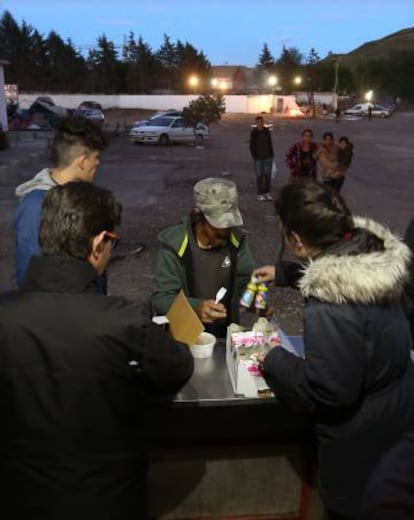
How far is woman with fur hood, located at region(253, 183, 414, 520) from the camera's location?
1816 mm

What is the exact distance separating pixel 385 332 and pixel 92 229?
106 centimetres

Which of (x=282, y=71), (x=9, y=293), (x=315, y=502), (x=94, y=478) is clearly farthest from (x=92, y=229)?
(x=282, y=71)

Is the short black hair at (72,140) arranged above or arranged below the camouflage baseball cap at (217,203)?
above

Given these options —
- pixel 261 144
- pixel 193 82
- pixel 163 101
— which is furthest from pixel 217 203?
pixel 193 82

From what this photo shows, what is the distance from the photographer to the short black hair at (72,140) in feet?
9.77

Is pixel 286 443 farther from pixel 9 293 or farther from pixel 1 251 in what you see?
pixel 1 251

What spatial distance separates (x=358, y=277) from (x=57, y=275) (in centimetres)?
101

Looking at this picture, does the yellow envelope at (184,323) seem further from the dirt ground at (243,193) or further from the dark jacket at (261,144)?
the dark jacket at (261,144)

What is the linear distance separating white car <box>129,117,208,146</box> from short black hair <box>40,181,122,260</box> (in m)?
26.8

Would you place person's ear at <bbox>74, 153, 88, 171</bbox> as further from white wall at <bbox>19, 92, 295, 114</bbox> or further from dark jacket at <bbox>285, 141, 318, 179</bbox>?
white wall at <bbox>19, 92, 295, 114</bbox>

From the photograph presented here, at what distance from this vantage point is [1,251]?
8266 millimetres

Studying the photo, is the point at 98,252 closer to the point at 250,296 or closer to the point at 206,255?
the point at 250,296

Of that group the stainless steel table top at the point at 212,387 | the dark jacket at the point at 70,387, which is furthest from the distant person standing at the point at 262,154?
the dark jacket at the point at 70,387

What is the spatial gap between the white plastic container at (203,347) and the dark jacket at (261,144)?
1023 cm
